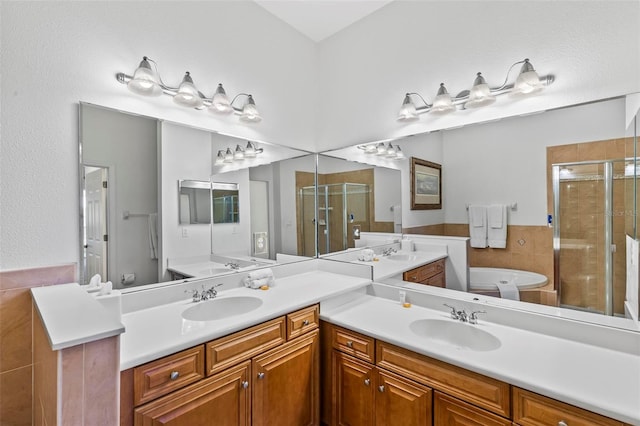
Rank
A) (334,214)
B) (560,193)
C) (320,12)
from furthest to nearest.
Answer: (334,214)
(320,12)
(560,193)

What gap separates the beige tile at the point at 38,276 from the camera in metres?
1.23

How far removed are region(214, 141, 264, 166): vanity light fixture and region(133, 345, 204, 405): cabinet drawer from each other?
1221 millimetres

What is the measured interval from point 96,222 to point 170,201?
39cm

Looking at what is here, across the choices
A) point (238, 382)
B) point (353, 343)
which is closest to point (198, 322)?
point (238, 382)

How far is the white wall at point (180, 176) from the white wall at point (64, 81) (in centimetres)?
10

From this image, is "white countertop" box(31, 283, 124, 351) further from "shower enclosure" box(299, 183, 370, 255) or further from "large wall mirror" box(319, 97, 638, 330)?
"large wall mirror" box(319, 97, 638, 330)

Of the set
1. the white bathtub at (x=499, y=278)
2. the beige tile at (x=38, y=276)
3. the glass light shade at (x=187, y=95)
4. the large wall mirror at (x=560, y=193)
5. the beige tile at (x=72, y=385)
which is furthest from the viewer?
the glass light shade at (x=187, y=95)

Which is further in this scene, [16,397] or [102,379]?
[16,397]

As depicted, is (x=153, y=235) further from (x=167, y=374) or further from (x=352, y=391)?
(x=352, y=391)

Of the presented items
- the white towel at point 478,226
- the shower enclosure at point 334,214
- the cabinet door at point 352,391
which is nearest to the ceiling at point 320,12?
the shower enclosure at point 334,214

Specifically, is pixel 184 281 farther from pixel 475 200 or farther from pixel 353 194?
pixel 475 200

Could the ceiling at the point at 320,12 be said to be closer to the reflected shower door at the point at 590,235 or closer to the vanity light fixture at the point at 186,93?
the vanity light fixture at the point at 186,93

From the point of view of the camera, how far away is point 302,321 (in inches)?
67.6

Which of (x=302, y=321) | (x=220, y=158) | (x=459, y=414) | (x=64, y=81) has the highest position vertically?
(x=64, y=81)
